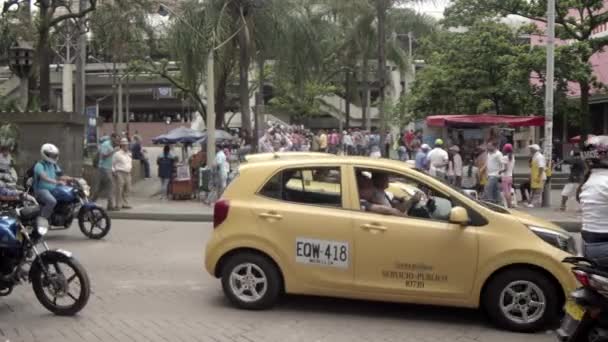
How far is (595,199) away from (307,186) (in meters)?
2.65

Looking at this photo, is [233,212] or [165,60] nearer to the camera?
[233,212]

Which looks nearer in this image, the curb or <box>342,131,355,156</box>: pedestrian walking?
the curb

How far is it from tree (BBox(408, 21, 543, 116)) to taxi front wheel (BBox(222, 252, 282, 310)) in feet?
71.1

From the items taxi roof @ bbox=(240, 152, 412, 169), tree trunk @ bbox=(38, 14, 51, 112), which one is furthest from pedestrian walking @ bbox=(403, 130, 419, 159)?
taxi roof @ bbox=(240, 152, 412, 169)

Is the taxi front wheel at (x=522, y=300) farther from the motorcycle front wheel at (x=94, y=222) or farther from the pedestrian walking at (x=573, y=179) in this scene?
the pedestrian walking at (x=573, y=179)

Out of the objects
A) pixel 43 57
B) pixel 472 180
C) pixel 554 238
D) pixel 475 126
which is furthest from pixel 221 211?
pixel 475 126

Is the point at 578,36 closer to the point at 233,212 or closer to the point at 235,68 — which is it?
the point at 235,68

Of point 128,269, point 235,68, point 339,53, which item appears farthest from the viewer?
point 339,53

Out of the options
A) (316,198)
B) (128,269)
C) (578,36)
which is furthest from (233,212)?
(578,36)

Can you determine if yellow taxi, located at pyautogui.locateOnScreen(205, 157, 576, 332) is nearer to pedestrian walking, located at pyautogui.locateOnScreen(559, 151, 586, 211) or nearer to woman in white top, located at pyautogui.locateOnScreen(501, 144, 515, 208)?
woman in white top, located at pyautogui.locateOnScreen(501, 144, 515, 208)

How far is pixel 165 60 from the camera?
33.9 meters

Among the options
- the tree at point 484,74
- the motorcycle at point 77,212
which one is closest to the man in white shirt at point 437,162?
the motorcycle at point 77,212

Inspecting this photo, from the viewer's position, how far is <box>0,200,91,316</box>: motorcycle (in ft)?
20.4

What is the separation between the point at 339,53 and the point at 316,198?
3356 centimetres
